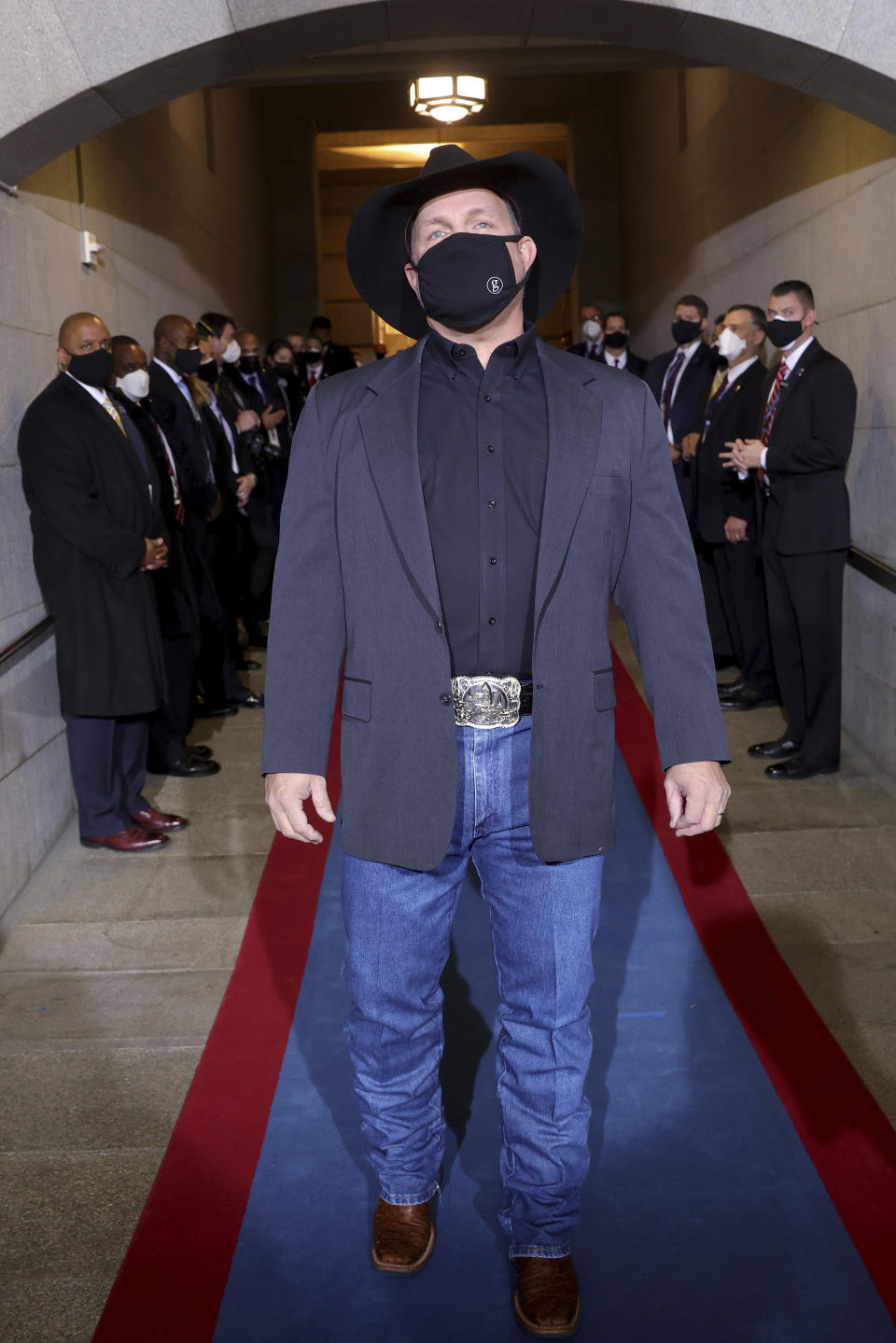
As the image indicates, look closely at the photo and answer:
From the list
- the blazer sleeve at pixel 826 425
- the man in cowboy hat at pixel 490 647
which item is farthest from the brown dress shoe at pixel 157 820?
the man in cowboy hat at pixel 490 647

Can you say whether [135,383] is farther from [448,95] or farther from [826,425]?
[448,95]

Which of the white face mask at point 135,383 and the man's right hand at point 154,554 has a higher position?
the white face mask at point 135,383

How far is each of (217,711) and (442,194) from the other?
15.5 ft

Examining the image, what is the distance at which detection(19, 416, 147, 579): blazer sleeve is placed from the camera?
4.48 metres

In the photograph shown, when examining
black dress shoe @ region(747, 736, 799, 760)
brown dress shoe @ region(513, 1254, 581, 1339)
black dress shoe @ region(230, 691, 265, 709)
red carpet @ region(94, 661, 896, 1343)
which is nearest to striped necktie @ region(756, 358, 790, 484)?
black dress shoe @ region(747, 736, 799, 760)

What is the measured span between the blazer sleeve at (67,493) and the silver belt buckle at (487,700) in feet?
9.07

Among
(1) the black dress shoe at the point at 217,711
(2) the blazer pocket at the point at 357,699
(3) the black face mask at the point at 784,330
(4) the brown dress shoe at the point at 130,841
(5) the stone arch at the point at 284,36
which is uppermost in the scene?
(5) the stone arch at the point at 284,36

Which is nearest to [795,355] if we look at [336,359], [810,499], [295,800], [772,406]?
[772,406]

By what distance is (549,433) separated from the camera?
6.77 feet

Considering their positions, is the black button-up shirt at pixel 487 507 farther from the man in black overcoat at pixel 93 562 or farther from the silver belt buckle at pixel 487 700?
the man in black overcoat at pixel 93 562

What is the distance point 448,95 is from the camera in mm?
9148

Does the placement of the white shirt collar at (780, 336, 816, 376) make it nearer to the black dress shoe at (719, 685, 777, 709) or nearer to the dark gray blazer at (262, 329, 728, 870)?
the black dress shoe at (719, 685, 777, 709)

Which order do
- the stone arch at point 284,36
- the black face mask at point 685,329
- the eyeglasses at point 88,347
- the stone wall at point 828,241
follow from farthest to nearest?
the black face mask at point 685,329, the stone wall at point 828,241, the eyeglasses at point 88,347, the stone arch at point 284,36

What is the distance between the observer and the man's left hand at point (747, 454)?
541cm
